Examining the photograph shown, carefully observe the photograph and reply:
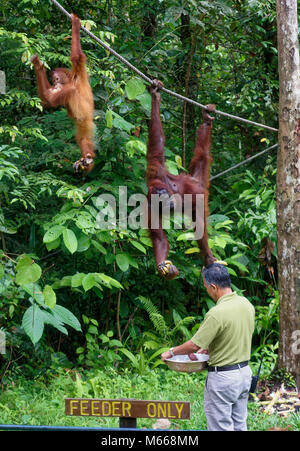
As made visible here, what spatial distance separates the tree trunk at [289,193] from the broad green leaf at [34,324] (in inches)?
81.7

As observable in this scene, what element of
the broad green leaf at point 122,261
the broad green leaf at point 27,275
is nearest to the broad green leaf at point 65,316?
the broad green leaf at point 27,275

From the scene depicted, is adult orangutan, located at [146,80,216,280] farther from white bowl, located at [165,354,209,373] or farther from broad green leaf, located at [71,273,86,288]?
broad green leaf, located at [71,273,86,288]

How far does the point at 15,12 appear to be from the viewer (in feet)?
20.9

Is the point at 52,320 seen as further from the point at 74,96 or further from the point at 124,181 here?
the point at 124,181

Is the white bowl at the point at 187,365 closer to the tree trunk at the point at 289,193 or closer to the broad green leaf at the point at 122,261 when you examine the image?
the tree trunk at the point at 289,193

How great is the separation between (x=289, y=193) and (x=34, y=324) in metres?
2.35

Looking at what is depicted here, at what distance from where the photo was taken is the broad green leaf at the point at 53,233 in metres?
4.59

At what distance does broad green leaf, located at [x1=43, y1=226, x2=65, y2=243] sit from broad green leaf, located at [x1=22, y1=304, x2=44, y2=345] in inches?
31.3

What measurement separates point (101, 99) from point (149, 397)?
2.91m

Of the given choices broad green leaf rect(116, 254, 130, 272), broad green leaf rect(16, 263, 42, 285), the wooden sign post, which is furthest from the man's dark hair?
broad green leaf rect(116, 254, 130, 272)

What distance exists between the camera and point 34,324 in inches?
153

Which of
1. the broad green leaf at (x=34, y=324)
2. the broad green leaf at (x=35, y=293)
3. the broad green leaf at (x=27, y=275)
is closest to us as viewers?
the broad green leaf at (x=27, y=275)

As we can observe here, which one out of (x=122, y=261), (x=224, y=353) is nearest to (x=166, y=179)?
(x=122, y=261)
